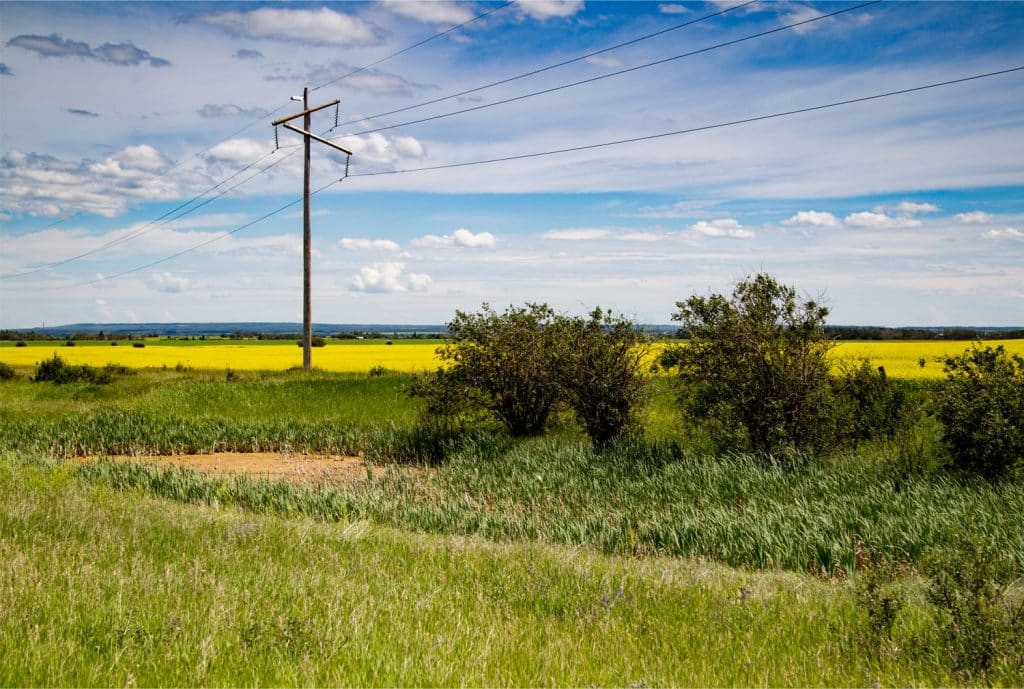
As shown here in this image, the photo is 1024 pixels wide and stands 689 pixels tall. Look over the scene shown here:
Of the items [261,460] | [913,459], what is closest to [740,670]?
[913,459]

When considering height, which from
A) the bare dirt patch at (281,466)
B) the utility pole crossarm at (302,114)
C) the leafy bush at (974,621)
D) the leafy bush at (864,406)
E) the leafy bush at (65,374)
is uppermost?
the utility pole crossarm at (302,114)

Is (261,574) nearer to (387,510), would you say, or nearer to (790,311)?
(387,510)

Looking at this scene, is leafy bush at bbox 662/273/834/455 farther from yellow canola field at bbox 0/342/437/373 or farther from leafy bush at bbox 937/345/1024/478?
yellow canola field at bbox 0/342/437/373

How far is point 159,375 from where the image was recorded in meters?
36.9

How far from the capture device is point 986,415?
1168 cm

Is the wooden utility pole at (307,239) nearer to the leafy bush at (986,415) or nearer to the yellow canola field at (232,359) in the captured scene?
the yellow canola field at (232,359)

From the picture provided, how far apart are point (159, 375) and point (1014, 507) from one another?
118 ft

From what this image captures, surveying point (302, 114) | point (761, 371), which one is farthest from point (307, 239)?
point (761, 371)

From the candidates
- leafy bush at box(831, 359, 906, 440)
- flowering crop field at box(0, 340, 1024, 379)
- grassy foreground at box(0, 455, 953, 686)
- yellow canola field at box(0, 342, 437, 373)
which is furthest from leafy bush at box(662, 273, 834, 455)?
yellow canola field at box(0, 342, 437, 373)

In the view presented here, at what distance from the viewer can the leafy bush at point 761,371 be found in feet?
44.4

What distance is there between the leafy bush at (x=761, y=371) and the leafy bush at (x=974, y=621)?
7.61m

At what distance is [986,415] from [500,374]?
1009 centimetres

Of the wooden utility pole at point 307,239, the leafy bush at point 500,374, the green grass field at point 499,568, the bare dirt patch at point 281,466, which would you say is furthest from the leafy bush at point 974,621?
the wooden utility pole at point 307,239

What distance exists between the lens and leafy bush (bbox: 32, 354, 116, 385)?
109 feet
